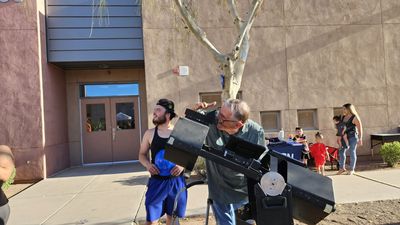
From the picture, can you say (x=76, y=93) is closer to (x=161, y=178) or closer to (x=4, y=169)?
(x=161, y=178)

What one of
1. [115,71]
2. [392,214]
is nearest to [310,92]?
[392,214]

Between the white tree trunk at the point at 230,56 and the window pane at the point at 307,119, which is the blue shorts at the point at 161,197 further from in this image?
the window pane at the point at 307,119

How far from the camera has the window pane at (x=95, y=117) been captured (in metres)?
11.7

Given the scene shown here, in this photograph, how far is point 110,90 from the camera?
467 inches

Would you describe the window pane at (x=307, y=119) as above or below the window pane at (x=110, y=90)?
below

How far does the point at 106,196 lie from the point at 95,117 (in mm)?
5192

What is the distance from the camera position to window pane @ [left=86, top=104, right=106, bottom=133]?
11.7 meters

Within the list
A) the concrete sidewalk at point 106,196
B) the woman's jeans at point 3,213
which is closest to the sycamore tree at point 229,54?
the concrete sidewalk at point 106,196

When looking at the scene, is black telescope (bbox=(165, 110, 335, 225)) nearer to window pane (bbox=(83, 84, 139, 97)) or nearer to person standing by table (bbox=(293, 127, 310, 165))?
person standing by table (bbox=(293, 127, 310, 165))

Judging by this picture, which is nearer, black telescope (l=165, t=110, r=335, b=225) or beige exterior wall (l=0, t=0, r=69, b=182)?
black telescope (l=165, t=110, r=335, b=225)

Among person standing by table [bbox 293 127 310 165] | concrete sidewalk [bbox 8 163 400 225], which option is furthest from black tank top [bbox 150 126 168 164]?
person standing by table [bbox 293 127 310 165]

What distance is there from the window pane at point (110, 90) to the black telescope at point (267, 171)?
397 inches

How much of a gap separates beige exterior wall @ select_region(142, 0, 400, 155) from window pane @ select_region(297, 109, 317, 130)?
0.20 m

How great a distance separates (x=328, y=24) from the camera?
33.7 ft
